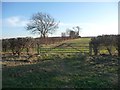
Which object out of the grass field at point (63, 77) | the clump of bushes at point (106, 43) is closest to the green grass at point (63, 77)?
the grass field at point (63, 77)

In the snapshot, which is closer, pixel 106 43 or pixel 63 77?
pixel 63 77

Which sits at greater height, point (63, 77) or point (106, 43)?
point (106, 43)

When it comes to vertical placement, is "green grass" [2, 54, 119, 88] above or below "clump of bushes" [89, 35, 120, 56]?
below

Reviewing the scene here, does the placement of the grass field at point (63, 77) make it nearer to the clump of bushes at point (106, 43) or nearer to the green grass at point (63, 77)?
the green grass at point (63, 77)

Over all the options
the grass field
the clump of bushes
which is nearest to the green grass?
the grass field

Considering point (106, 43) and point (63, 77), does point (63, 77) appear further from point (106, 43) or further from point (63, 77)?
point (106, 43)

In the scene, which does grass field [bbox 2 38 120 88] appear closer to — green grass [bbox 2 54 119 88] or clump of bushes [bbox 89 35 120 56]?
green grass [bbox 2 54 119 88]

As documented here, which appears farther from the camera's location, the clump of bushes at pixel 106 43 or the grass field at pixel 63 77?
the clump of bushes at pixel 106 43

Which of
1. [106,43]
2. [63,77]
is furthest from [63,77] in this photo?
[106,43]

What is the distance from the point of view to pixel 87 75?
11.9 meters

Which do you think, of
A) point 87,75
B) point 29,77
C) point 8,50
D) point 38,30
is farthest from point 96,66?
point 38,30

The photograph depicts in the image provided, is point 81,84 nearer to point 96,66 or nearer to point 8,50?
point 96,66

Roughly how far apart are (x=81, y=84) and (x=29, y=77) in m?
2.30

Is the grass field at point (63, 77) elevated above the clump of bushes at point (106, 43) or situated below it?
below
